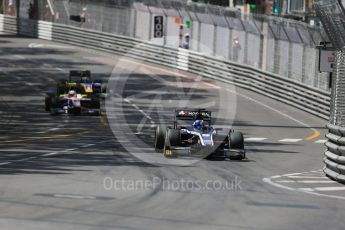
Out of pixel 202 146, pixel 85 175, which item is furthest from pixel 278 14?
pixel 85 175

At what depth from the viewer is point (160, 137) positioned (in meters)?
26.9

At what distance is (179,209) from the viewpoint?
17.3 metres

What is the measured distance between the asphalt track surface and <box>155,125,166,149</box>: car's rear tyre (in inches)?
16.0

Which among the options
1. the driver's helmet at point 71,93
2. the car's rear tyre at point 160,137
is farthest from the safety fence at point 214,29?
the car's rear tyre at point 160,137

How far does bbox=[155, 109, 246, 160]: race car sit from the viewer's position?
2577 centimetres

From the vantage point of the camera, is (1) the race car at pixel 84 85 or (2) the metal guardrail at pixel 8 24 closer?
(1) the race car at pixel 84 85

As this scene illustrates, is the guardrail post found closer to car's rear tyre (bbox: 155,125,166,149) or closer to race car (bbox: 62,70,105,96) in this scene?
car's rear tyre (bbox: 155,125,166,149)

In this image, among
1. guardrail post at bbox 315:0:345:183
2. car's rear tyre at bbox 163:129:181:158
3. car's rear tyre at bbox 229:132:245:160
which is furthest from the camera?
car's rear tyre at bbox 229:132:245:160

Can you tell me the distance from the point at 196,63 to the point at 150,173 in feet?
115

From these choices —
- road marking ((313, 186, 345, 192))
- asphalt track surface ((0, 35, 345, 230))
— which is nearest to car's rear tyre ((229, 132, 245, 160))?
asphalt track surface ((0, 35, 345, 230))

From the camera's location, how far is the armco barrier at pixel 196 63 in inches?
1738

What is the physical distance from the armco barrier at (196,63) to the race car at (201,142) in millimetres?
15404

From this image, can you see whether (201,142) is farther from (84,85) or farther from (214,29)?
(214,29)

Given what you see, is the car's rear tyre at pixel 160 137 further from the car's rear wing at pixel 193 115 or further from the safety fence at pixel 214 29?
the safety fence at pixel 214 29
